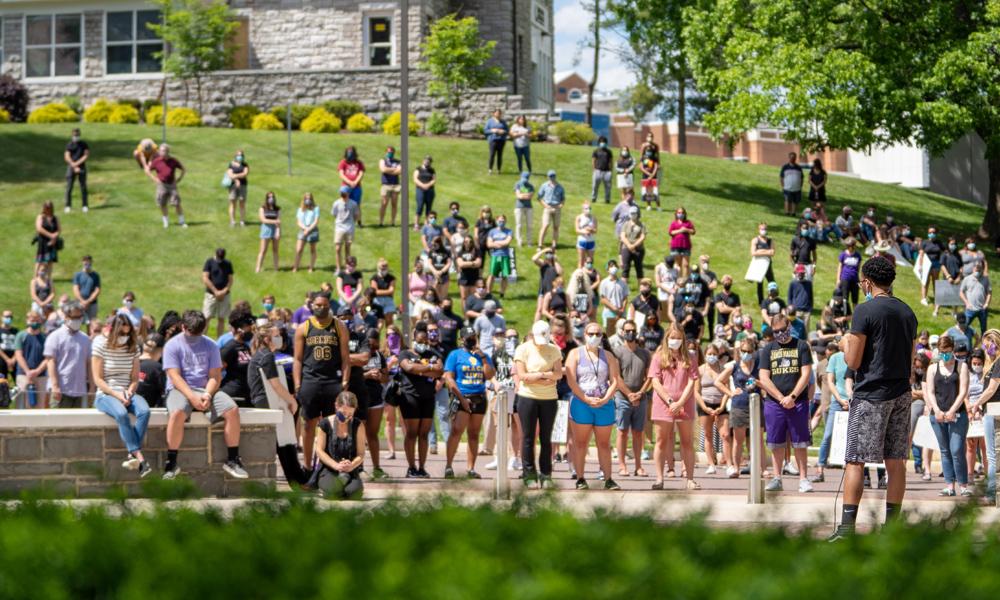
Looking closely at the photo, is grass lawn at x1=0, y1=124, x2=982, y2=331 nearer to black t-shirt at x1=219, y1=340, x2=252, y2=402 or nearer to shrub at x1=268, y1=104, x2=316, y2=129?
shrub at x1=268, y1=104, x2=316, y2=129

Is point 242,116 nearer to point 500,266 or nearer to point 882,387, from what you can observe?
point 500,266

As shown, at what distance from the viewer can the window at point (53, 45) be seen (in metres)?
45.5

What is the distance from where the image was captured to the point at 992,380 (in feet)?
46.2

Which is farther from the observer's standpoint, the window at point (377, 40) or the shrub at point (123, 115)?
the window at point (377, 40)

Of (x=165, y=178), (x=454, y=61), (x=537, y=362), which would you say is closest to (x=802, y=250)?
(x=165, y=178)

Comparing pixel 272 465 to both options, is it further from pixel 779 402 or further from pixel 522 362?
pixel 779 402

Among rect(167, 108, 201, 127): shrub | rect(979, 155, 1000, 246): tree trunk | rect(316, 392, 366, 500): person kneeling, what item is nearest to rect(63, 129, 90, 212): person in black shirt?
rect(167, 108, 201, 127): shrub

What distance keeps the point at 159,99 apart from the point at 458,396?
103 feet

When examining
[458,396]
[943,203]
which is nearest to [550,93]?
[943,203]

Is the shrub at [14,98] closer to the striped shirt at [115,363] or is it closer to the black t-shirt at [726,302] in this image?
the black t-shirt at [726,302]

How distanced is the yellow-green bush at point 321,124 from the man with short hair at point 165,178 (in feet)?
42.7

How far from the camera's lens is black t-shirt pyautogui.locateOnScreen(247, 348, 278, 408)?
1274 centimetres

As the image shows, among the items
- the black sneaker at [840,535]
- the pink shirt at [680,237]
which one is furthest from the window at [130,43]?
the black sneaker at [840,535]

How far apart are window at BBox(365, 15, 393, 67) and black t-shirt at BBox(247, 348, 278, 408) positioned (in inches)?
1272
